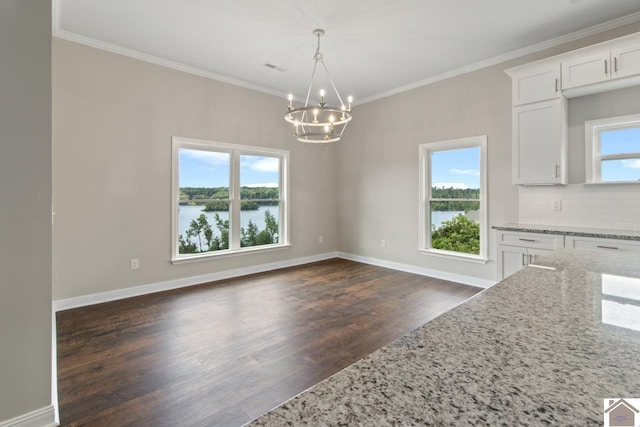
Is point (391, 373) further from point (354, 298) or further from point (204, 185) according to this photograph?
point (204, 185)

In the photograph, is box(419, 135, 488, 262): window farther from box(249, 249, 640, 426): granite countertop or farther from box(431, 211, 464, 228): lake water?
box(249, 249, 640, 426): granite countertop

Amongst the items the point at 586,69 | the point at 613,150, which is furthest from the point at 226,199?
the point at 613,150

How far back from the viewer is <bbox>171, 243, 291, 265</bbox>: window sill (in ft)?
15.0

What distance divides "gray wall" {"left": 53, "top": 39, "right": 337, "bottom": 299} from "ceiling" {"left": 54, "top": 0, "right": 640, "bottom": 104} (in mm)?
285

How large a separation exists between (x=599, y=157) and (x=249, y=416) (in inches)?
171

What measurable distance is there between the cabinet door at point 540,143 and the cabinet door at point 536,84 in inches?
3.2

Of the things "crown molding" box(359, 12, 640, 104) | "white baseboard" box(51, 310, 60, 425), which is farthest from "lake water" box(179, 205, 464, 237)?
"crown molding" box(359, 12, 640, 104)

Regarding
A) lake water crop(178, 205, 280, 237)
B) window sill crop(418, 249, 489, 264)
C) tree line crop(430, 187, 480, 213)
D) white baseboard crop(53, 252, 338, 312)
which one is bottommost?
white baseboard crop(53, 252, 338, 312)

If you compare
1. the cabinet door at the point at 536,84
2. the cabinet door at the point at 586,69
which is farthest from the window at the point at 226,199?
A: the cabinet door at the point at 586,69

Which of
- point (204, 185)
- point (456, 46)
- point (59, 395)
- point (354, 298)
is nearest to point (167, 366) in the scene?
point (59, 395)
